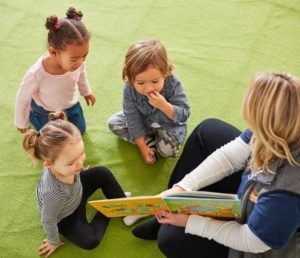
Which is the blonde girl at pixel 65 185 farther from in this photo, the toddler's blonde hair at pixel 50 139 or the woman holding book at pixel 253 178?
the woman holding book at pixel 253 178

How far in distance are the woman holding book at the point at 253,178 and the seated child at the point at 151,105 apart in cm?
21

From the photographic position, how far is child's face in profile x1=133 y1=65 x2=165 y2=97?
5.00 feet

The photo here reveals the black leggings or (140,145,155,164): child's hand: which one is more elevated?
the black leggings

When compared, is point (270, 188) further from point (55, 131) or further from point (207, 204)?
point (55, 131)

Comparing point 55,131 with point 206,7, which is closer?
point 55,131

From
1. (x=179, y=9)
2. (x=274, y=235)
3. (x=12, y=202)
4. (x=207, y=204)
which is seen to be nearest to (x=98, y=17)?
(x=179, y=9)

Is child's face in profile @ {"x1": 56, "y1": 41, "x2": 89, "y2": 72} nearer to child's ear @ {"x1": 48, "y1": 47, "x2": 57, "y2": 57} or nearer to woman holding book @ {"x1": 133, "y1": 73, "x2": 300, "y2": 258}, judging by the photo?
child's ear @ {"x1": 48, "y1": 47, "x2": 57, "y2": 57}

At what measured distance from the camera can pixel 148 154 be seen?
1.84 m

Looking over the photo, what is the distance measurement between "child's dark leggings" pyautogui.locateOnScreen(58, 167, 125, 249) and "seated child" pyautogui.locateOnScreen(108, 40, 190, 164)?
237mm

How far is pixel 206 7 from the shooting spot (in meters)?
2.60

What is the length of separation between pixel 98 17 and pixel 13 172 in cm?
116

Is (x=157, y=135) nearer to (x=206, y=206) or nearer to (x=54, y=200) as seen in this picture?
(x=54, y=200)

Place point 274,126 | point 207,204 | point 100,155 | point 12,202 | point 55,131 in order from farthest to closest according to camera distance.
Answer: point 100,155 → point 12,202 → point 55,131 → point 207,204 → point 274,126

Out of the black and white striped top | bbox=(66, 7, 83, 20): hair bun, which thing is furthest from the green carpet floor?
bbox=(66, 7, 83, 20): hair bun
